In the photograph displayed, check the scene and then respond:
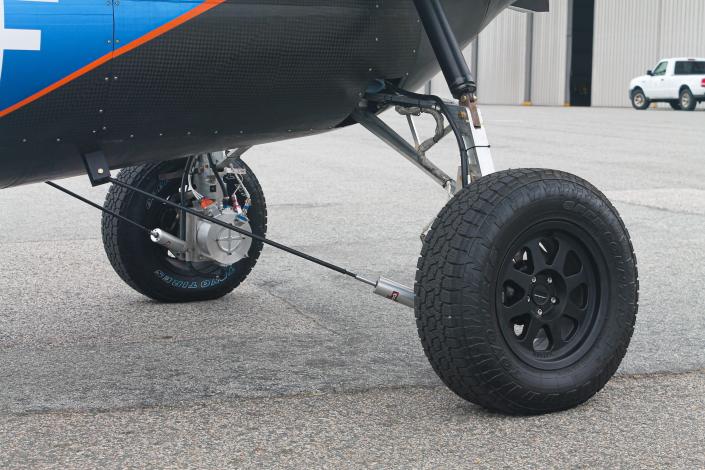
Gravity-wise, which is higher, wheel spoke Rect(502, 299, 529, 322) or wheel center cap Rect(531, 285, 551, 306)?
wheel center cap Rect(531, 285, 551, 306)

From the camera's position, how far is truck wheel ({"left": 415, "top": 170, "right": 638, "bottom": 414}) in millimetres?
3182

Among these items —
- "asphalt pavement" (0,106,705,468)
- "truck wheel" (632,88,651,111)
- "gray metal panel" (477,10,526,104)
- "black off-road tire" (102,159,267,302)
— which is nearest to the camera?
"asphalt pavement" (0,106,705,468)

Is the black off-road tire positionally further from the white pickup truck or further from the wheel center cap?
the white pickup truck

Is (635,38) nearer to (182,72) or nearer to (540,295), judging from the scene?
(540,295)

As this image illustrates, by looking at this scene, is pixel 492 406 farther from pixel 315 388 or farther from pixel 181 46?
pixel 181 46

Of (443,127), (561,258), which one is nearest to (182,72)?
(443,127)

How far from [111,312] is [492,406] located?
2314 millimetres

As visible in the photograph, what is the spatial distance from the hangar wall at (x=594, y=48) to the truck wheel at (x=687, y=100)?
498cm

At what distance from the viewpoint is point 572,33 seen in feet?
136

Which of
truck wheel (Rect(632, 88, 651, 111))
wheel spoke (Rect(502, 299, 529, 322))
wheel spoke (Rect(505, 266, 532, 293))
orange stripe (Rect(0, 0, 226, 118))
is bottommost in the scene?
truck wheel (Rect(632, 88, 651, 111))

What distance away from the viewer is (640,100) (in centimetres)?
3191

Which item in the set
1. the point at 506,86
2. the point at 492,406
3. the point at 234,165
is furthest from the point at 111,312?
the point at 506,86

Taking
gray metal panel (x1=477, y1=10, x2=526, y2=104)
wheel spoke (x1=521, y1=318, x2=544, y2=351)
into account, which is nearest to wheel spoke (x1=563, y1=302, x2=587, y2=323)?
wheel spoke (x1=521, y1=318, x2=544, y2=351)

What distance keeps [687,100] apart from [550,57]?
35.6 ft
